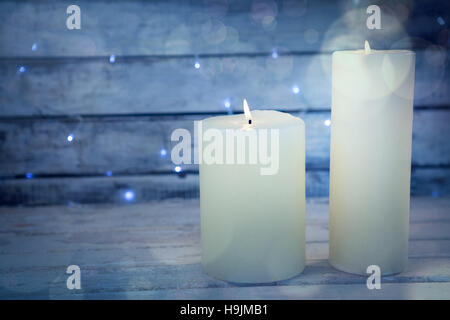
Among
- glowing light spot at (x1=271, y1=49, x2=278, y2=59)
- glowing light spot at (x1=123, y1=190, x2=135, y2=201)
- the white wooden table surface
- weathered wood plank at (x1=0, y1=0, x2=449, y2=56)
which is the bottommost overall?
the white wooden table surface

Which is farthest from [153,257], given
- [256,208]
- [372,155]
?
[372,155]

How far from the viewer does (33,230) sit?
1.22m

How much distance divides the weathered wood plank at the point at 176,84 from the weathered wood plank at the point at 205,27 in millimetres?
30

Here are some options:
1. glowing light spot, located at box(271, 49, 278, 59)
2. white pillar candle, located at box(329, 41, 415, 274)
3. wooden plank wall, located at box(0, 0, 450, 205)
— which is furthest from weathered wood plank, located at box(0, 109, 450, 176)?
white pillar candle, located at box(329, 41, 415, 274)

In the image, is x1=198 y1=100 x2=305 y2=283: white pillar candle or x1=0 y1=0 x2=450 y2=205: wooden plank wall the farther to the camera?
x1=0 y1=0 x2=450 y2=205: wooden plank wall

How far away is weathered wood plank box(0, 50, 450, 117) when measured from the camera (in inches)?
55.2

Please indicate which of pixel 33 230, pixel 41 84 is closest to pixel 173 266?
pixel 33 230

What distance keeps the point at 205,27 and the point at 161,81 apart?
165 mm

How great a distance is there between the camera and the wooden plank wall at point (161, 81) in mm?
1381

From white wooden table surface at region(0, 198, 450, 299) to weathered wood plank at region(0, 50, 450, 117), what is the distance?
0.24m

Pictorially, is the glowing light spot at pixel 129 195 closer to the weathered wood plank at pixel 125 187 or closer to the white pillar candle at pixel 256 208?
the weathered wood plank at pixel 125 187

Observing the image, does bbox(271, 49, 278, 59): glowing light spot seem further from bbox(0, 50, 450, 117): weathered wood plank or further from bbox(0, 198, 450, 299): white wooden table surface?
bbox(0, 198, 450, 299): white wooden table surface

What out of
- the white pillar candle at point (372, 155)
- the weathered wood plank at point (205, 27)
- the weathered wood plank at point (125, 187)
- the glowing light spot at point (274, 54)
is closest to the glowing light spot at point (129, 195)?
the weathered wood plank at point (125, 187)
